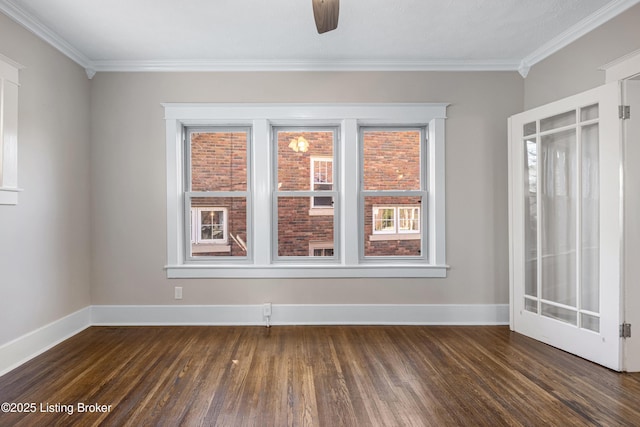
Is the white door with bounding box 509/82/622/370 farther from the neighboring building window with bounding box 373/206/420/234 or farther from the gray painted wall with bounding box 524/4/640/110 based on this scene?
the neighboring building window with bounding box 373/206/420/234

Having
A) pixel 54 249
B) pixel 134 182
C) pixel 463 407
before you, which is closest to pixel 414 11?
pixel 463 407

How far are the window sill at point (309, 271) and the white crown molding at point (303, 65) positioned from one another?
6.71 ft

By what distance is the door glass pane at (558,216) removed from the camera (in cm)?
309

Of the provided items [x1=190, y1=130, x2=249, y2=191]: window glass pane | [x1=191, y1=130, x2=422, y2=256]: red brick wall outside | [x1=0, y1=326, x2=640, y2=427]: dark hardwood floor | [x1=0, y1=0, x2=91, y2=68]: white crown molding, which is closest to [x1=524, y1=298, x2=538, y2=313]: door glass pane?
[x1=0, y1=326, x2=640, y2=427]: dark hardwood floor

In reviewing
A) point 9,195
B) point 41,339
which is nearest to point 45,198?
point 9,195

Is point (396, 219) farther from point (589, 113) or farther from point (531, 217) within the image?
point (589, 113)

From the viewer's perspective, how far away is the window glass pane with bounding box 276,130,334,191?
157 inches

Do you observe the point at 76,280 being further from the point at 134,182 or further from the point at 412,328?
the point at 412,328

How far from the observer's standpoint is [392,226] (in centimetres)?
401

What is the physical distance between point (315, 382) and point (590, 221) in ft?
8.18

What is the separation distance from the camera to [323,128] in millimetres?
3998

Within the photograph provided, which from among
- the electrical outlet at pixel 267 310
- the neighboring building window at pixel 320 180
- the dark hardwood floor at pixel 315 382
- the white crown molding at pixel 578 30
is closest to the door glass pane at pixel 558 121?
the white crown molding at pixel 578 30

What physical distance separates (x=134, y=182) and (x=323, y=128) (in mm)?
2059

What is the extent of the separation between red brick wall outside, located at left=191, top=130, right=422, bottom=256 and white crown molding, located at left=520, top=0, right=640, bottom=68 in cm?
132
